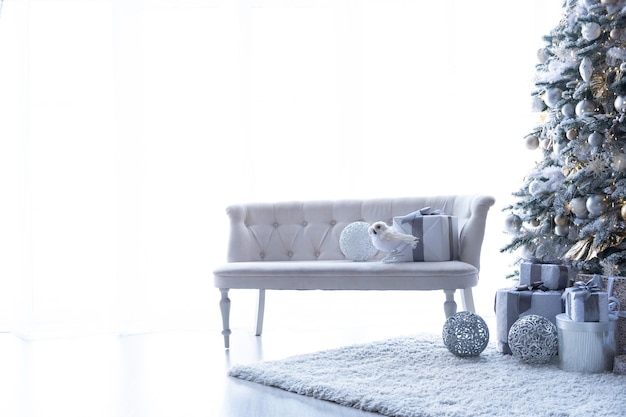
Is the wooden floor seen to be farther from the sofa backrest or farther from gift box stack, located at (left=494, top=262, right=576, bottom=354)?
gift box stack, located at (left=494, top=262, right=576, bottom=354)

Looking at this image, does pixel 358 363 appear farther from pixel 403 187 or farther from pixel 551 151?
pixel 403 187

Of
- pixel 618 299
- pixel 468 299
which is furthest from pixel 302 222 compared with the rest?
pixel 618 299

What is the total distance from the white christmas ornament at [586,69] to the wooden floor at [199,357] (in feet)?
4.88

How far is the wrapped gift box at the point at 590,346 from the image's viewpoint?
283 cm

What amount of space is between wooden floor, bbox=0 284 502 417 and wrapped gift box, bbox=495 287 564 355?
922 mm

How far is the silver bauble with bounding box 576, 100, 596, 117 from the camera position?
3.26 metres

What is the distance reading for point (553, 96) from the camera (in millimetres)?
3459

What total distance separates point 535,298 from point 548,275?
0.40 feet

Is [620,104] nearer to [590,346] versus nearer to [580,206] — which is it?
[580,206]

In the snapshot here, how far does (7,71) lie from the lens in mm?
4652

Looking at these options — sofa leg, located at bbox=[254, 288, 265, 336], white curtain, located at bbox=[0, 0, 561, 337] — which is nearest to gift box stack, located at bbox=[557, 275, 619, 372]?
sofa leg, located at bbox=[254, 288, 265, 336]

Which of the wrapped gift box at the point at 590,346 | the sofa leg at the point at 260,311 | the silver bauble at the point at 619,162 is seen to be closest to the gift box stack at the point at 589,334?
the wrapped gift box at the point at 590,346

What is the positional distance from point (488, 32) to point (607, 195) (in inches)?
80.7

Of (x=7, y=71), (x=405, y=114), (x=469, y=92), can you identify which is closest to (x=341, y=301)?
(x=405, y=114)
